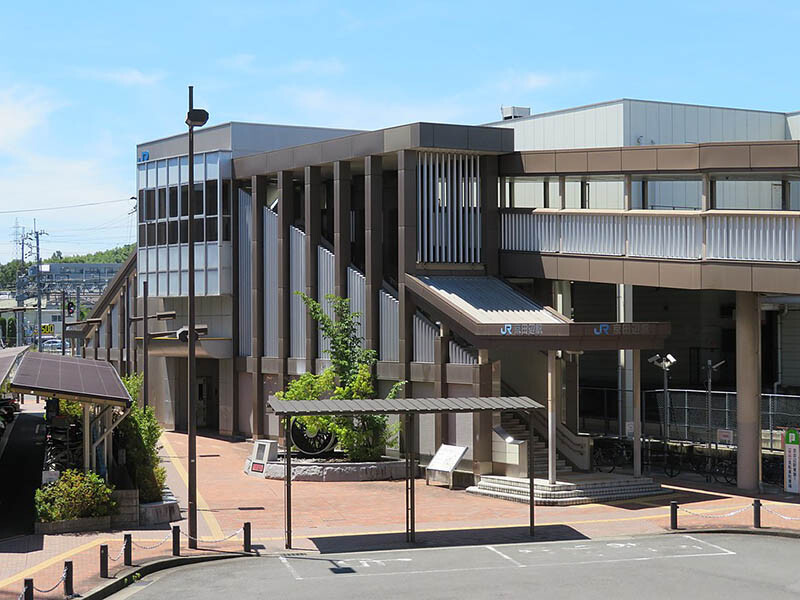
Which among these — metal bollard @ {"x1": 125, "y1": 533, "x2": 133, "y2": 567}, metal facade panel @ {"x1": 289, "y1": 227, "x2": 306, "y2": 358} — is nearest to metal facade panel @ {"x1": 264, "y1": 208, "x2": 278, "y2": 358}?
metal facade panel @ {"x1": 289, "y1": 227, "x2": 306, "y2": 358}

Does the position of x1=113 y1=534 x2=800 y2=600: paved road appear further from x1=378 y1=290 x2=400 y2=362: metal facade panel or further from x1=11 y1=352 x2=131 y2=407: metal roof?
x1=378 y1=290 x2=400 y2=362: metal facade panel

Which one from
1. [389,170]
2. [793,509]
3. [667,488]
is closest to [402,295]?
[389,170]

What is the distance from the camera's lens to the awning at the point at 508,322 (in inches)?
1236

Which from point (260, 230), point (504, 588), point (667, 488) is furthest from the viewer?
point (260, 230)

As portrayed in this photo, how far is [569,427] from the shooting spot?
38.4 meters

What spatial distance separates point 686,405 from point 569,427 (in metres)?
4.19

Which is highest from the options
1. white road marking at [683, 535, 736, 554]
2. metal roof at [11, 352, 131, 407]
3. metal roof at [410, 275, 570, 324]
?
metal roof at [410, 275, 570, 324]

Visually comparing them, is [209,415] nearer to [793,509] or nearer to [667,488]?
[667,488]

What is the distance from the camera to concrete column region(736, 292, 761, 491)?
31516 mm

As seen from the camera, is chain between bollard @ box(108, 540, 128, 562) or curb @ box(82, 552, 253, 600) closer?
curb @ box(82, 552, 253, 600)

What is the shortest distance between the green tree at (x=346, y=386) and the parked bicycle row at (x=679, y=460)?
24.2ft

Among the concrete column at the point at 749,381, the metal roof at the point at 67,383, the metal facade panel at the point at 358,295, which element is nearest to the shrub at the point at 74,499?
the metal roof at the point at 67,383

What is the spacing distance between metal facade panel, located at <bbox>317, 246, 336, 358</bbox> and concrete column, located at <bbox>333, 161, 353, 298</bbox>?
59cm

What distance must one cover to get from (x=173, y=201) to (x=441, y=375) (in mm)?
20110
